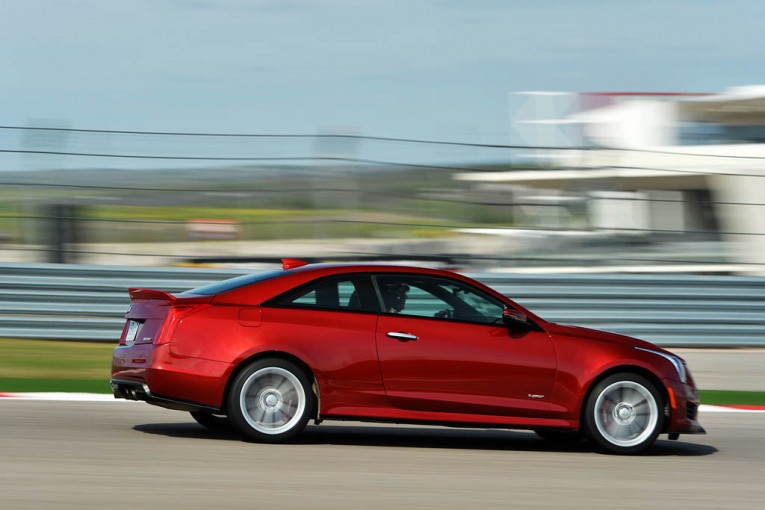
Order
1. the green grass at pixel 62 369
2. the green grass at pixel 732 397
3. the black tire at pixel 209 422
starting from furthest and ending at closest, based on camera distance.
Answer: the green grass at pixel 732 397
the green grass at pixel 62 369
the black tire at pixel 209 422

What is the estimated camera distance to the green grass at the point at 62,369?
450 inches

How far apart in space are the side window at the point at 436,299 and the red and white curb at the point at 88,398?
10.9 feet

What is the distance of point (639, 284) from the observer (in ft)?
50.4

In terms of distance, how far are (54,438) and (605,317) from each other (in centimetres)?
910

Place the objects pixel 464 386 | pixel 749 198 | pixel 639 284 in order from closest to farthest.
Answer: pixel 464 386, pixel 639 284, pixel 749 198

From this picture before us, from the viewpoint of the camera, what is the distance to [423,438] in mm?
8570

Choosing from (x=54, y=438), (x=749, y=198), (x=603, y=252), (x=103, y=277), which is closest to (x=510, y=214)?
(x=603, y=252)

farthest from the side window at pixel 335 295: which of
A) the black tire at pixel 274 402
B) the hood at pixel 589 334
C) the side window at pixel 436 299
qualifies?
the hood at pixel 589 334

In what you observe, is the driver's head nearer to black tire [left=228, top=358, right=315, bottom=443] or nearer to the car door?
the car door

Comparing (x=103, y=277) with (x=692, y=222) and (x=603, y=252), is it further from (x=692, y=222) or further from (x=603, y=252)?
(x=692, y=222)

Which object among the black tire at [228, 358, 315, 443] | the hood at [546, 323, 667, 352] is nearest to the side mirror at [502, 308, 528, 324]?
the hood at [546, 323, 667, 352]

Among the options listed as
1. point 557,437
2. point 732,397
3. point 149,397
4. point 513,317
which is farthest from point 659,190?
point 149,397

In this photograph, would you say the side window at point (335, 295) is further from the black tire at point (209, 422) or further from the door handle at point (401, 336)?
the black tire at point (209, 422)

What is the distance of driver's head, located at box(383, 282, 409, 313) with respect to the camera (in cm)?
788
